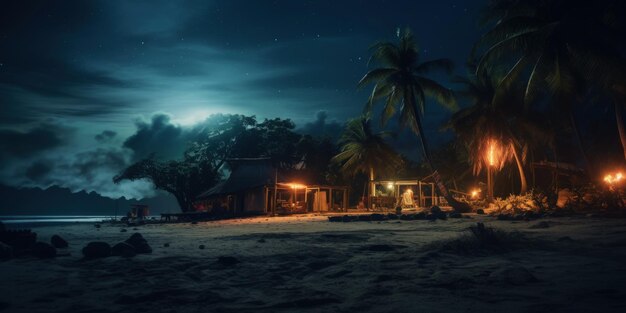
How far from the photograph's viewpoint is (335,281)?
4.37 m

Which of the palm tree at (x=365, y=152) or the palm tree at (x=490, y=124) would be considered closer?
the palm tree at (x=490, y=124)

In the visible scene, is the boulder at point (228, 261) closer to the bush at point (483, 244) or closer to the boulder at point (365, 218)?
the bush at point (483, 244)

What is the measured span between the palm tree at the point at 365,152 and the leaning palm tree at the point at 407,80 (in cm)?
1121

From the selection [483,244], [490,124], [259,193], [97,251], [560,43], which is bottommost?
[97,251]

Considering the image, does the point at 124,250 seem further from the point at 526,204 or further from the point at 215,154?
the point at 215,154

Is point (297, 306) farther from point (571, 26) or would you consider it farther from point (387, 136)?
point (387, 136)

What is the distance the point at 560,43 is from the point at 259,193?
70.1 ft

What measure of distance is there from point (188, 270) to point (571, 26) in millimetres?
14815

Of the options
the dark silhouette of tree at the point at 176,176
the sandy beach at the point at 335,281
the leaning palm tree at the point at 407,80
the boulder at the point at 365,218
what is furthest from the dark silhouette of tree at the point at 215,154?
the sandy beach at the point at 335,281

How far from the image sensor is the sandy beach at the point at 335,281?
11.1ft

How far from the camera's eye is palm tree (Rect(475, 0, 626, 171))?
1322 centimetres

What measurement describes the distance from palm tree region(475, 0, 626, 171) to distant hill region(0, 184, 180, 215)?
135603 millimetres

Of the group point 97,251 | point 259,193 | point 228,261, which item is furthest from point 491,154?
point 97,251

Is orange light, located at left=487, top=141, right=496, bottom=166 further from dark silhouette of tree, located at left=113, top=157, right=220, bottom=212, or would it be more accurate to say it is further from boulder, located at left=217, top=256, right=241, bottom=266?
dark silhouette of tree, located at left=113, top=157, right=220, bottom=212
